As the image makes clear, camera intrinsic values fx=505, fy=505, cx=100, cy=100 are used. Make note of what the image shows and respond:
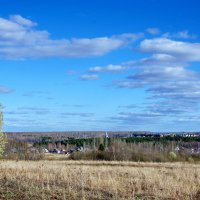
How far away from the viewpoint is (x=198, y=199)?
15.8m

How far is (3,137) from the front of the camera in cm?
3359

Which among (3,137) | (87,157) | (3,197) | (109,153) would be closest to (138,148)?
(109,153)

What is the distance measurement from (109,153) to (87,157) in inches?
262

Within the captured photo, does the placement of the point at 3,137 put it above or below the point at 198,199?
above

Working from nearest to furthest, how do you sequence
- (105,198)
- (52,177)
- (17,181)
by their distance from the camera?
(105,198) → (17,181) → (52,177)

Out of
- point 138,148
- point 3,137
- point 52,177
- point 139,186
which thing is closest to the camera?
point 139,186

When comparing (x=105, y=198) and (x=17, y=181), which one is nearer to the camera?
(x=105, y=198)

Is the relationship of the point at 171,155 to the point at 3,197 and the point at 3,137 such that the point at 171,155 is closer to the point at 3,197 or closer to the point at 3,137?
the point at 3,137

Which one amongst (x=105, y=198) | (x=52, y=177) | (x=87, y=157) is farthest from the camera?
(x=87, y=157)

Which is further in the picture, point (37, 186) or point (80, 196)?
point (37, 186)

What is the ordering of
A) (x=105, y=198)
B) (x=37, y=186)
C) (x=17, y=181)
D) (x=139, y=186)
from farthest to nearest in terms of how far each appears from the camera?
1. (x=139, y=186)
2. (x=17, y=181)
3. (x=37, y=186)
4. (x=105, y=198)

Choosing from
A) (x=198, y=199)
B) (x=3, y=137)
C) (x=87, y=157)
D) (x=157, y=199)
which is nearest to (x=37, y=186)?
(x=157, y=199)

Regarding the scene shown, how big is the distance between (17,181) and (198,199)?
6623 mm

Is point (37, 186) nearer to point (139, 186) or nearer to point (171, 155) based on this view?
point (139, 186)
